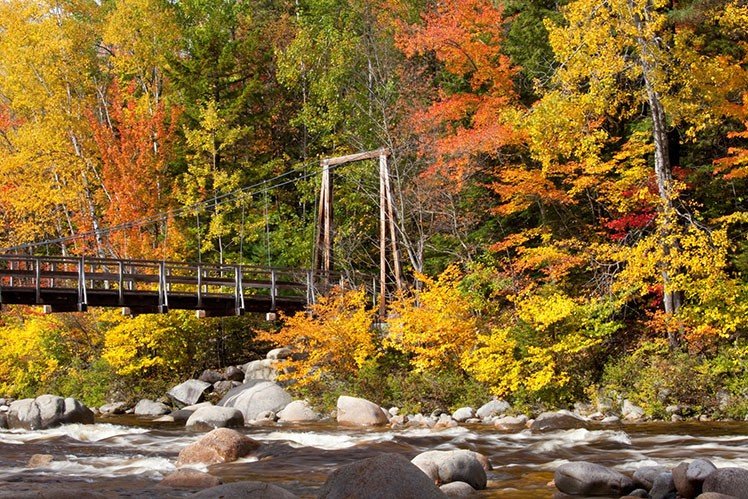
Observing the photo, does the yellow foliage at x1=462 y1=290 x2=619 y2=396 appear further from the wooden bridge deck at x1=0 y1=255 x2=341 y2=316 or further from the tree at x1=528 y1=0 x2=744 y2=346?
the wooden bridge deck at x1=0 y1=255 x2=341 y2=316

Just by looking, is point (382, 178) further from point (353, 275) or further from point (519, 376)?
point (519, 376)

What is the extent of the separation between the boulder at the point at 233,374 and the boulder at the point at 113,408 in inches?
104

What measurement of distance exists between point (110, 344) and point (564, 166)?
39.3 ft

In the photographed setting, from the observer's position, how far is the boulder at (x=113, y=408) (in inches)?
835

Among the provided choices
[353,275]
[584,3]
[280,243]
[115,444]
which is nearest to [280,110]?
[280,243]

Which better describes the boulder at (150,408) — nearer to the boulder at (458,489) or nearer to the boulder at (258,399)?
the boulder at (258,399)

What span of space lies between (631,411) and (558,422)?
171cm

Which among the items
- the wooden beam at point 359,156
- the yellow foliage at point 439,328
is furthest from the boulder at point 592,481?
the wooden beam at point 359,156

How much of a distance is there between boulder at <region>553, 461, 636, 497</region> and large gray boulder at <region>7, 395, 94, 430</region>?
1137cm

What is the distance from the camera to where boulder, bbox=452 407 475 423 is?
15.8m

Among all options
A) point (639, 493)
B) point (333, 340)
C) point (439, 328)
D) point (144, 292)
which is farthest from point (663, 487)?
point (144, 292)

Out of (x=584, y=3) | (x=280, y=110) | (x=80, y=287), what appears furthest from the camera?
(x=280, y=110)

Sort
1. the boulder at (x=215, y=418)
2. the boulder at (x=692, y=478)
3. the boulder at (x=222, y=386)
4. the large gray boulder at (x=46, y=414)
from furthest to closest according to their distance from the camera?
the boulder at (x=222, y=386), the large gray boulder at (x=46, y=414), the boulder at (x=215, y=418), the boulder at (x=692, y=478)

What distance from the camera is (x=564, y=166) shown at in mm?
18781
